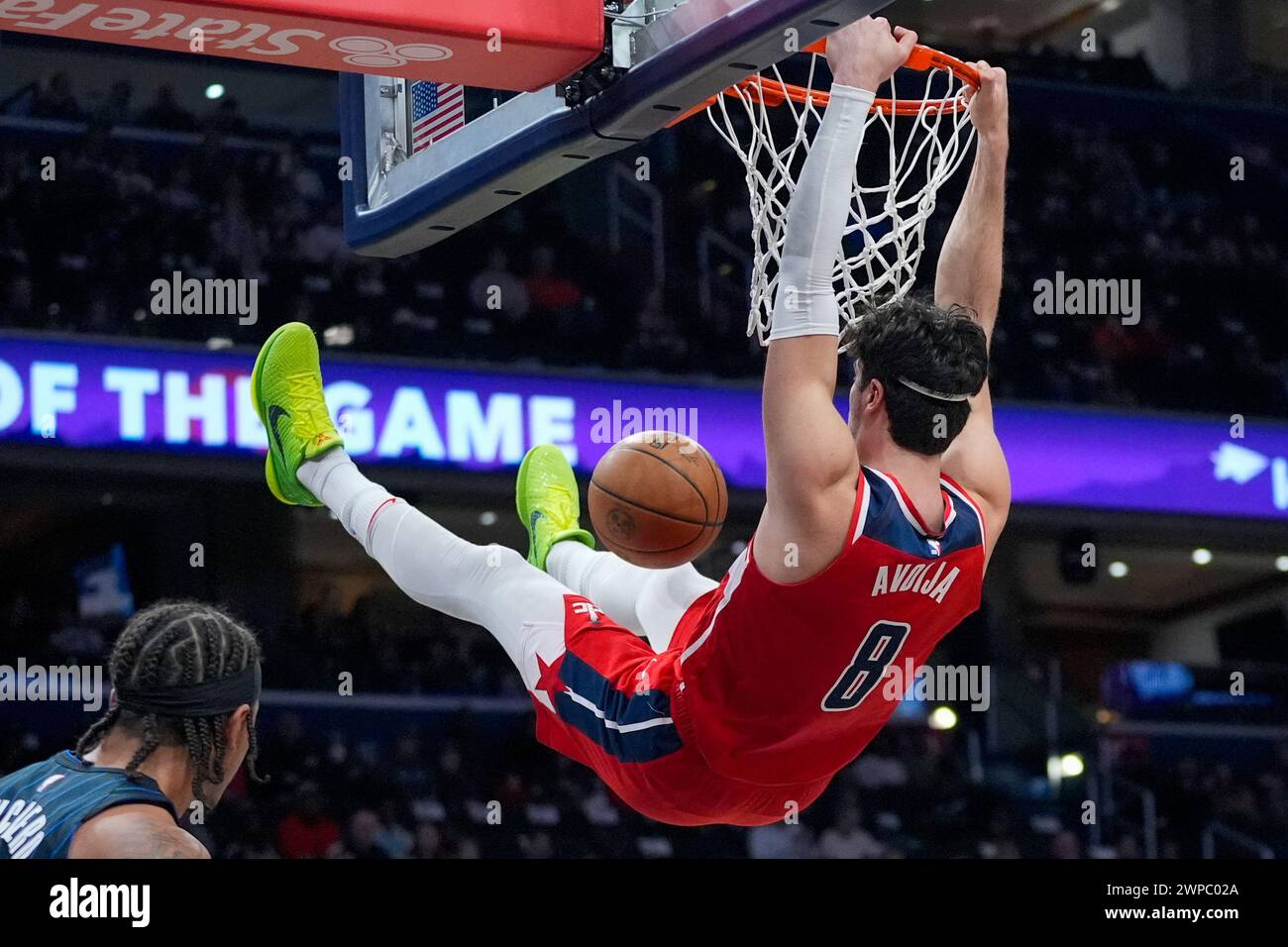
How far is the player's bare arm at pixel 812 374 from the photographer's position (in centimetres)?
368

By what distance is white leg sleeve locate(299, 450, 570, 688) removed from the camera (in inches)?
172

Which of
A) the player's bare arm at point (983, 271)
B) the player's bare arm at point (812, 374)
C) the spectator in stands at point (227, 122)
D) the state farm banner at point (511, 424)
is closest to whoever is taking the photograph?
the player's bare arm at point (812, 374)

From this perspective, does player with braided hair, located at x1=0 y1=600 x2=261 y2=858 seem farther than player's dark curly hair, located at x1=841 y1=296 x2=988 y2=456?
No

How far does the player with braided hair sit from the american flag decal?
81.9 inches

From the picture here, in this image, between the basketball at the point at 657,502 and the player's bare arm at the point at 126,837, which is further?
the basketball at the point at 657,502

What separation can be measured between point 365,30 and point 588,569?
5.36 feet

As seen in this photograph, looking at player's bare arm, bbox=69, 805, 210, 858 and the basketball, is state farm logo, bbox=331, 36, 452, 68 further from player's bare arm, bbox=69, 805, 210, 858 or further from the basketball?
player's bare arm, bbox=69, 805, 210, 858

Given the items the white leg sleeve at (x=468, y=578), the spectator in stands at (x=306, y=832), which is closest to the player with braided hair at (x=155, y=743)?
the white leg sleeve at (x=468, y=578)

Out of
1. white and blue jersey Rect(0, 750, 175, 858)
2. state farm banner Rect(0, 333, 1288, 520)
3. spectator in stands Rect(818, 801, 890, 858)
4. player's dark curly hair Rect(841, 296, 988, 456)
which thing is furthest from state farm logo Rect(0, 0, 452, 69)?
spectator in stands Rect(818, 801, 890, 858)

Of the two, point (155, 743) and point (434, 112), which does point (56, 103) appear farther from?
point (155, 743)

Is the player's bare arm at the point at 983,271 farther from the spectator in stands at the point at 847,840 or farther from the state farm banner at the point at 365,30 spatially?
the spectator in stands at the point at 847,840

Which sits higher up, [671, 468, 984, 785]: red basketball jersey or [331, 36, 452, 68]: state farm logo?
[331, 36, 452, 68]: state farm logo

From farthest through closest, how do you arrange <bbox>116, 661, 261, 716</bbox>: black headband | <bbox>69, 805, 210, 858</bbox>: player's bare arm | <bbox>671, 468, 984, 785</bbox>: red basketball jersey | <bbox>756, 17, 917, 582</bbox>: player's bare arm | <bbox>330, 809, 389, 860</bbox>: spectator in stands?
<bbox>330, 809, 389, 860</bbox>: spectator in stands → <bbox>671, 468, 984, 785</bbox>: red basketball jersey → <bbox>756, 17, 917, 582</bbox>: player's bare arm → <bbox>116, 661, 261, 716</bbox>: black headband → <bbox>69, 805, 210, 858</bbox>: player's bare arm
